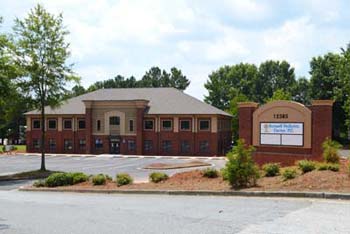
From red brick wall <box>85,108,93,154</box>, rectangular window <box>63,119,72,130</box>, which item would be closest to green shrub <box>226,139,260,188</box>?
red brick wall <box>85,108,93,154</box>

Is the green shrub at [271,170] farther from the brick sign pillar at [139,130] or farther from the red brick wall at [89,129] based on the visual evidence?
the red brick wall at [89,129]

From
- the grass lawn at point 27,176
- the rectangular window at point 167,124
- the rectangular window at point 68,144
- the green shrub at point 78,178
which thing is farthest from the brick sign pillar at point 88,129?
the green shrub at point 78,178

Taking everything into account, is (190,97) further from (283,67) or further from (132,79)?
(132,79)

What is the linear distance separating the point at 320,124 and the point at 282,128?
2081 millimetres

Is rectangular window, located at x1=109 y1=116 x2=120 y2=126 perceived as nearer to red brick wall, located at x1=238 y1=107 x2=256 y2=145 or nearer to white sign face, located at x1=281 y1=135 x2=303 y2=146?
red brick wall, located at x1=238 y1=107 x2=256 y2=145

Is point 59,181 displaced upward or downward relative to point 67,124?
downward

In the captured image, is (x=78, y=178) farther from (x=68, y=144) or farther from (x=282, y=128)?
(x=68, y=144)

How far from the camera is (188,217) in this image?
11352 mm

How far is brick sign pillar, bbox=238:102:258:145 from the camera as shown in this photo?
98.6 ft

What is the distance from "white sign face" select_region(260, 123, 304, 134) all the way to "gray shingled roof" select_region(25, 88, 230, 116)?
3436 centimetres

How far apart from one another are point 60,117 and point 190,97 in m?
18.1

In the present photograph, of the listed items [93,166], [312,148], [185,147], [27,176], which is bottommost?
[93,166]

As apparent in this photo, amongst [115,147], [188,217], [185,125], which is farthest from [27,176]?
[115,147]

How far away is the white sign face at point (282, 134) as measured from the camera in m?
28.6
